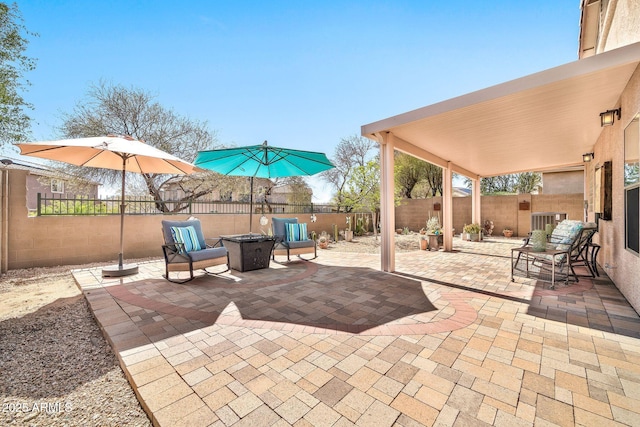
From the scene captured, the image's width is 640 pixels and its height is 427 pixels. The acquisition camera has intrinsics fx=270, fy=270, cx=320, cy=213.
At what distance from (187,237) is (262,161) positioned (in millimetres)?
2265

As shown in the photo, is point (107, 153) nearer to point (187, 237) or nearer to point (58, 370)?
point (187, 237)

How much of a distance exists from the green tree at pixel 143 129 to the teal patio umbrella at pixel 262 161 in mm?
3216

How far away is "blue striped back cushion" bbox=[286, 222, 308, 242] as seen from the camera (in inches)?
265

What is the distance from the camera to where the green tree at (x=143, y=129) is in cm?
910

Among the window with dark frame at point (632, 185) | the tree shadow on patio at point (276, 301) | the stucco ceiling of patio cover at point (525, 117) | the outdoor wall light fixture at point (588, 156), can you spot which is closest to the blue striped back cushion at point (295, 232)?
the tree shadow on patio at point (276, 301)

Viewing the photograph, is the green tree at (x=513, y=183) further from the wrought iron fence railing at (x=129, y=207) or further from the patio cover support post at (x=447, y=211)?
the wrought iron fence railing at (x=129, y=207)

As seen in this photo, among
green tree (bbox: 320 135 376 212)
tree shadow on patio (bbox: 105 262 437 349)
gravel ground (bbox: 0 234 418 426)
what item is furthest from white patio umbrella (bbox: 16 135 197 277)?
green tree (bbox: 320 135 376 212)

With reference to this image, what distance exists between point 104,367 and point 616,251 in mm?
7078

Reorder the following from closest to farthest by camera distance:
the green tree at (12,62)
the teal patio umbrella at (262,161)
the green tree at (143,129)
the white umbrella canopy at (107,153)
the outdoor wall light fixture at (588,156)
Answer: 1. the white umbrella canopy at (107,153)
2. the teal patio umbrella at (262,161)
3. the green tree at (12,62)
4. the outdoor wall light fixture at (588,156)
5. the green tree at (143,129)

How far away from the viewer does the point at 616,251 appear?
14.6ft

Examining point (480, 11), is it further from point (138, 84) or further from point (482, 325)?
point (138, 84)

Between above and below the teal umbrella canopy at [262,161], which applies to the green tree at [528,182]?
above

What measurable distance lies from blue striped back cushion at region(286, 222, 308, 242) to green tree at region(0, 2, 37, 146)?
7401 mm

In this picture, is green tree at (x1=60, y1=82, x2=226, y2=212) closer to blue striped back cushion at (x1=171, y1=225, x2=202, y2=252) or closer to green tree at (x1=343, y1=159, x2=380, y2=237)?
blue striped back cushion at (x1=171, y1=225, x2=202, y2=252)
